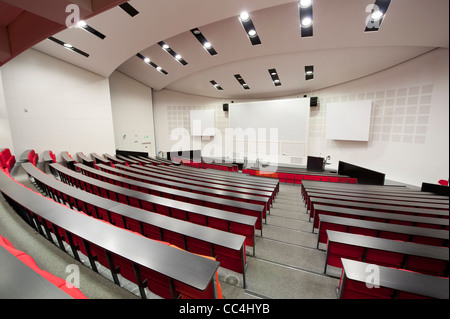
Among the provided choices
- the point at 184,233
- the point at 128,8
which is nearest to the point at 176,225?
the point at 184,233

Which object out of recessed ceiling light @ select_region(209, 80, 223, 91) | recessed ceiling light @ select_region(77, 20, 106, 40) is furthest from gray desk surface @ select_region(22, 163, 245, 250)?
recessed ceiling light @ select_region(209, 80, 223, 91)

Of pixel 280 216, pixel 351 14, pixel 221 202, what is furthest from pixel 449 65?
pixel 351 14

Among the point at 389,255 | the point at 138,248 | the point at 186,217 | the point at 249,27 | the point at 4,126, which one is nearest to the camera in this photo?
the point at 138,248

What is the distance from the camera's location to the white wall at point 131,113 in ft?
34.3

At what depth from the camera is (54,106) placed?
7211 millimetres

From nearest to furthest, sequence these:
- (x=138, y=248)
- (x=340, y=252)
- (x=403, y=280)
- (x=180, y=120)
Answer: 1. (x=403, y=280)
2. (x=138, y=248)
3. (x=340, y=252)
4. (x=180, y=120)

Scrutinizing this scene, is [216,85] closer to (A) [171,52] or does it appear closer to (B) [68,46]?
(A) [171,52]

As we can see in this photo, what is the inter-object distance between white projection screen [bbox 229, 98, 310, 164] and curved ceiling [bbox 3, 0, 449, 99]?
1.75 m

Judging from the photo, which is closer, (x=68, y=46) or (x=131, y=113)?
(x=68, y=46)

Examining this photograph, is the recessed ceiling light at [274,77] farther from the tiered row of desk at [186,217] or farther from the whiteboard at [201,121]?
the tiered row of desk at [186,217]

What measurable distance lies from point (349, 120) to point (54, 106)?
13.6 m

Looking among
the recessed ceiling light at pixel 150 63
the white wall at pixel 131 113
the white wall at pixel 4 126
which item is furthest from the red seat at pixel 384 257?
the white wall at pixel 131 113

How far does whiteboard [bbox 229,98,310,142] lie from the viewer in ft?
34.8

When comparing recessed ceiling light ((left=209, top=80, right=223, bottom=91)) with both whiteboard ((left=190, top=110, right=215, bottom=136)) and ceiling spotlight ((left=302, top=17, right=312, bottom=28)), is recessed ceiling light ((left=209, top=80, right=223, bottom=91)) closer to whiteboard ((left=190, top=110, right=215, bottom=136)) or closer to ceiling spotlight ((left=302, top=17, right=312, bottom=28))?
whiteboard ((left=190, top=110, right=215, bottom=136))
